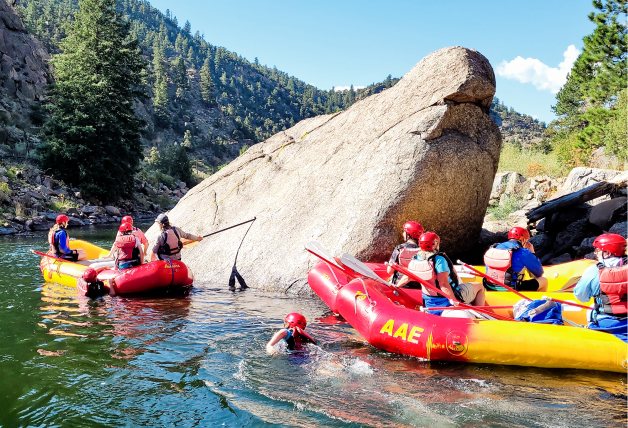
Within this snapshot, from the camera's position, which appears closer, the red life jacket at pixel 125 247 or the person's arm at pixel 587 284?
the person's arm at pixel 587 284

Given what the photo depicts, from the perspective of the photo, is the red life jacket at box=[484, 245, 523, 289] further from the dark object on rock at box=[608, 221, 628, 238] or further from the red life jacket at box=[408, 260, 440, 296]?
the dark object on rock at box=[608, 221, 628, 238]

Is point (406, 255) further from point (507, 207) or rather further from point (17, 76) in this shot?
point (17, 76)

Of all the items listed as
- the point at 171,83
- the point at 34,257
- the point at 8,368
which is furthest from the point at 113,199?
the point at 171,83

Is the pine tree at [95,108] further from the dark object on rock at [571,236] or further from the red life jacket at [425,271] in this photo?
the red life jacket at [425,271]

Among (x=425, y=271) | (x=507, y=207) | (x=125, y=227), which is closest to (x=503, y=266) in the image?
(x=425, y=271)

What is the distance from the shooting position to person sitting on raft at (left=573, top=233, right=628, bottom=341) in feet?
15.0

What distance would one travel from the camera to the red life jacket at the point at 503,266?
6.57m

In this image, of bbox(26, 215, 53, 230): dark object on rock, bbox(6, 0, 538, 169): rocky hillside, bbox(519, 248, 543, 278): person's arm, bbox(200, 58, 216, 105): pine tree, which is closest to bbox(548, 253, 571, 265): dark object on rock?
bbox(519, 248, 543, 278): person's arm

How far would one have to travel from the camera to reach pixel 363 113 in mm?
10391

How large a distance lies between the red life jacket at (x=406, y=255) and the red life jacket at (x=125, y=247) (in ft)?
16.8

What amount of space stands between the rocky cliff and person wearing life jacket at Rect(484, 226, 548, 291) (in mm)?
29452

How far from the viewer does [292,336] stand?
18.1 feet

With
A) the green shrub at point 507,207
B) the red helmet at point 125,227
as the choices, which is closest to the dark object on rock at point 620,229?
the green shrub at point 507,207

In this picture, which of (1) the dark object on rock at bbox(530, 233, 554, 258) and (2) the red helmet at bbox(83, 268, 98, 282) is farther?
(1) the dark object on rock at bbox(530, 233, 554, 258)
